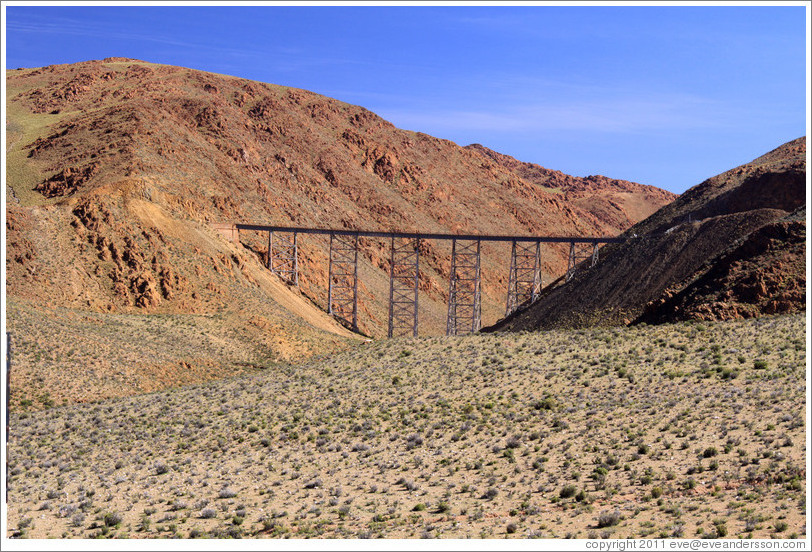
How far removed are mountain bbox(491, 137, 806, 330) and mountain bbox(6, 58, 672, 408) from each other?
1969 cm

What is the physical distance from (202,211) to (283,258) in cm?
871

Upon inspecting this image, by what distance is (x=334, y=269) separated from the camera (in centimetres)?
8594

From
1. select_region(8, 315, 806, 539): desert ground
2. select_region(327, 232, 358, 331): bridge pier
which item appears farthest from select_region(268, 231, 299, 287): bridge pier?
select_region(8, 315, 806, 539): desert ground

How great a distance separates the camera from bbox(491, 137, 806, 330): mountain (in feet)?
112

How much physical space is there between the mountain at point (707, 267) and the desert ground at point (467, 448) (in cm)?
342

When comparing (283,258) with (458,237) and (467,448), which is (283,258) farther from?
(467,448)

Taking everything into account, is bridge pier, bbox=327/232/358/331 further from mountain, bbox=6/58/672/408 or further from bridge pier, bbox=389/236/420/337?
bridge pier, bbox=389/236/420/337

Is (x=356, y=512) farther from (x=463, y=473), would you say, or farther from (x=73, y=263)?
(x=73, y=263)

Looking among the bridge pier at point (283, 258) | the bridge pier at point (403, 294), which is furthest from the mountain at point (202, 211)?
the bridge pier at point (403, 294)

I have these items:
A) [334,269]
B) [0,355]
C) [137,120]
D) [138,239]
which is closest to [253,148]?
[137,120]

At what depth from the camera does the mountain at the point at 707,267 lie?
34188 millimetres

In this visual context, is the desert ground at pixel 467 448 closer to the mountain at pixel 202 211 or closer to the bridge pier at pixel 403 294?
the mountain at pixel 202 211

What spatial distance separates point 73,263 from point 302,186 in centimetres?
5255

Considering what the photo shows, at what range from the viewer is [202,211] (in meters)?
73.2
